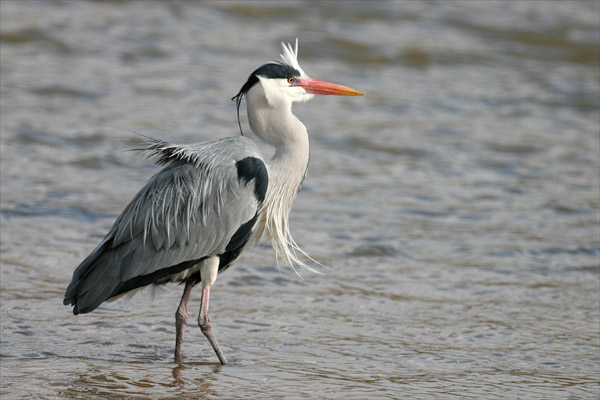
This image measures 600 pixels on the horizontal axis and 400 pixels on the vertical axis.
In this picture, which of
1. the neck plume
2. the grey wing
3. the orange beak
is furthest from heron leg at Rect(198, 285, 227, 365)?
the orange beak

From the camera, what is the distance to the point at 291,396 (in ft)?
16.3

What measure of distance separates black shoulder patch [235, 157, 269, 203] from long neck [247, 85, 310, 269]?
14 cm

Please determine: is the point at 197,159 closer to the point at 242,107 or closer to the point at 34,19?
the point at 242,107

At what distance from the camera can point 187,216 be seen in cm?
559

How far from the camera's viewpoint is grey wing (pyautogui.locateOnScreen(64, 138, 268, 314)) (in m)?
5.49

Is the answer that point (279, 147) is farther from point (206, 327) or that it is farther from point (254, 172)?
point (206, 327)

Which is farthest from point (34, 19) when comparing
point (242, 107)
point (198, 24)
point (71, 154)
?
point (71, 154)

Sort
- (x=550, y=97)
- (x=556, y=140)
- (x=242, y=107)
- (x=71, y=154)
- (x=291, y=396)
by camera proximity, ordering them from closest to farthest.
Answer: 1. (x=291, y=396)
2. (x=71, y=154)
3. (x=556, y=140)
4. (x=242, y=107)
5. (x=550, y=97)

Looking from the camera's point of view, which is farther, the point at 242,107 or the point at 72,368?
the point at 242,107

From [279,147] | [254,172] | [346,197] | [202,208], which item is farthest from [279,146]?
[346,197]

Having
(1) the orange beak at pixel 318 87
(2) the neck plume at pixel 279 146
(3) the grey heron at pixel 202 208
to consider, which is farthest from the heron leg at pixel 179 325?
(1) the orange beak at pixel 318 87

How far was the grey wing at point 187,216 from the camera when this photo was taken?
5.49 m

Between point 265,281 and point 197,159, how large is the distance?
1622mm

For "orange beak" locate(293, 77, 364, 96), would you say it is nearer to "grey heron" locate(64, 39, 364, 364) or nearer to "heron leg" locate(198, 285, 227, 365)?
"grey heron" locate(64, 39, 364, 364)
